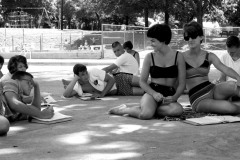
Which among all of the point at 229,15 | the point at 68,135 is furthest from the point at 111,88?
the point at 229,15

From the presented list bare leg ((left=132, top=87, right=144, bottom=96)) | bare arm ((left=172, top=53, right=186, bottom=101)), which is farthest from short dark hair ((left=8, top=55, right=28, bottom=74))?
bare leg ((left=132, top=87, right=144, bottom=96))

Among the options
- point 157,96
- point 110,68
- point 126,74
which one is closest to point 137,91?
point 126,74

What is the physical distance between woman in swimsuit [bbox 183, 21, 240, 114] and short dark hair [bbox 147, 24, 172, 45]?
0.85 ft

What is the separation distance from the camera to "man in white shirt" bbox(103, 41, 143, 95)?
10.1 metres

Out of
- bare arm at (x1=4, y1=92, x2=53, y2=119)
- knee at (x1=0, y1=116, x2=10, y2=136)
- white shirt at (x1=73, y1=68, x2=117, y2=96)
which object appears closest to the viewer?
knee at (x1=0, y1=116, x2=10, y2=136)

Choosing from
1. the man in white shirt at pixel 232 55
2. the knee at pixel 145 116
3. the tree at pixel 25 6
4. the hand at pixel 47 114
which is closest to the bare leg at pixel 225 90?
the knee at pixel 145 116

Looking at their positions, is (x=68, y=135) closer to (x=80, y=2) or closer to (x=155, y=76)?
(x=155, y=76)

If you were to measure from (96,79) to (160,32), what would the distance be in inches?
115

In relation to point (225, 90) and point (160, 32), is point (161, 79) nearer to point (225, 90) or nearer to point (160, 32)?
point (160, 32)

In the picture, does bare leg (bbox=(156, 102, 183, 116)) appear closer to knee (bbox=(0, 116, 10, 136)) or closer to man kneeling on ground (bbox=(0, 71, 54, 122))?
man kneeling on ground (bbox=(0, 71, 54, 122))

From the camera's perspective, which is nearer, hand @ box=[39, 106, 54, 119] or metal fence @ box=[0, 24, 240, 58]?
hand @ box=[39, 106, 54, 119]

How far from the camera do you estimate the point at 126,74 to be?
33.1 ft

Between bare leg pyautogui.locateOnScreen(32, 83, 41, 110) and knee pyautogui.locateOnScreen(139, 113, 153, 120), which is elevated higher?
bare leg pyautogui.locateOnScreen(32, 83, 41, 110)

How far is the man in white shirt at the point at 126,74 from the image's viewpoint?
10.1 meters
